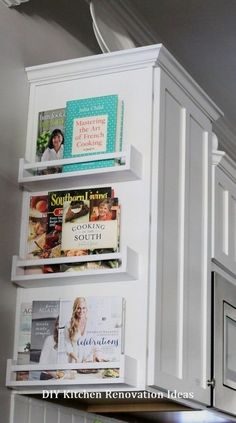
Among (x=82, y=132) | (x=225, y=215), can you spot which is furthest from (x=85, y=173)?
(x=225, y=215)

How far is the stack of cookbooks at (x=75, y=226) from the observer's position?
85.2 inches

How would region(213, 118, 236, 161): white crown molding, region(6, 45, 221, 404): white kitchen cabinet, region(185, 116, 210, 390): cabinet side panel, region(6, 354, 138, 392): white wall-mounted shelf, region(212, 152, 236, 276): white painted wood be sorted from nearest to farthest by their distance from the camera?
region(6, 354, 138, 392): white wall-mounted shelf
region(6, 45, 221, 404): white kitchen cabinet
region(185, 116, 210, 390): cabinet side panel
region(212, 152, 236, 276): white painted wood
region(213, 118, 236, 161): white crown molding

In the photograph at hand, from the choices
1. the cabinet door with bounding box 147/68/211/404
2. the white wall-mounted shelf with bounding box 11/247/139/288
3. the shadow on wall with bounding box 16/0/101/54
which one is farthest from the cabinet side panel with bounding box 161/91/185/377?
the shadow on wall with bounding box 16/0/101/54

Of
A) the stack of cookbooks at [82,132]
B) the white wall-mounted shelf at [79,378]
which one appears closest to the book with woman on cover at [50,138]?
the stack of cookbooks at [82,132]

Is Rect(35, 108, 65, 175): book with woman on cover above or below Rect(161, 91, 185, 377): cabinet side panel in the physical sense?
above

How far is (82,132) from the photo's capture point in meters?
2.29

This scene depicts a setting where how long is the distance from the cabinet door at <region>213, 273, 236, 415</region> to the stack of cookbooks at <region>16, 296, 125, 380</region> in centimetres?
55

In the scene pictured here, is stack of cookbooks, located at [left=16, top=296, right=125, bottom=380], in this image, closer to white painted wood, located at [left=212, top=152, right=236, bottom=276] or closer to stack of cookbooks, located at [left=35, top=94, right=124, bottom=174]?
stack of cookbooks, located at [left=35, top=94, right=124, bottom=174]

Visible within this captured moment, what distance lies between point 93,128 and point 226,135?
170cm

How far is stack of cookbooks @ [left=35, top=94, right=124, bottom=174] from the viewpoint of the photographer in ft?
7.39

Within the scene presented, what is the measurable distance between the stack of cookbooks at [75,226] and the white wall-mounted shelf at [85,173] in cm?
3

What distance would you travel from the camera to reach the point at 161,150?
2256 millimetres

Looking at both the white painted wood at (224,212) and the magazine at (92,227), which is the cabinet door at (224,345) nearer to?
the white painted wood at (224,212)

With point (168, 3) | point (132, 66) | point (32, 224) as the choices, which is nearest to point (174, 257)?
point (32, 224)
